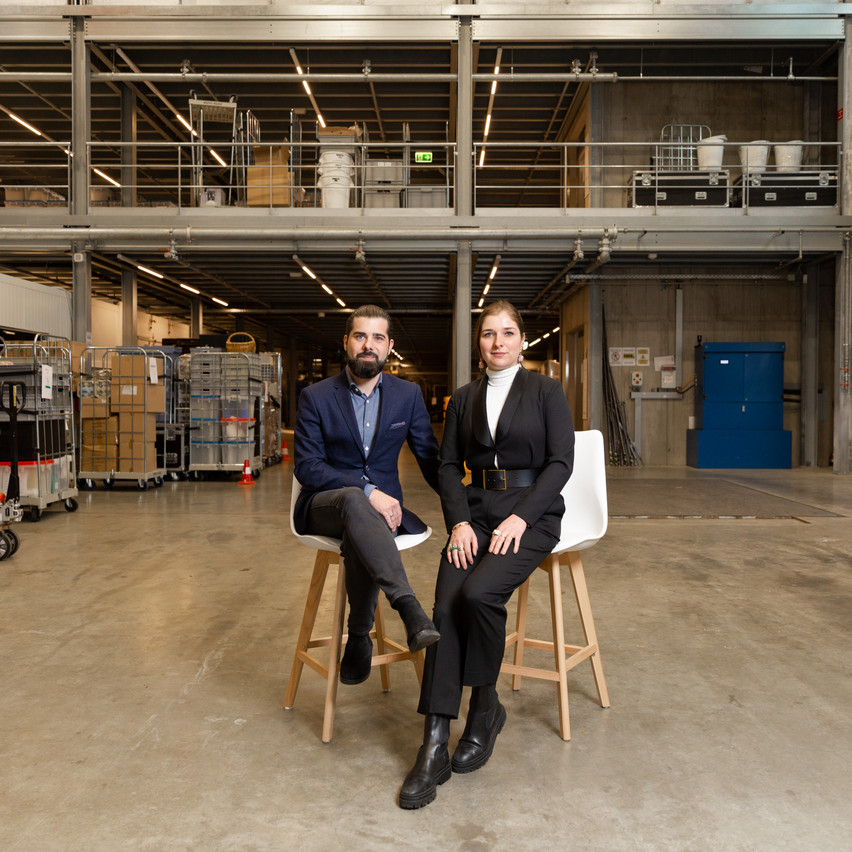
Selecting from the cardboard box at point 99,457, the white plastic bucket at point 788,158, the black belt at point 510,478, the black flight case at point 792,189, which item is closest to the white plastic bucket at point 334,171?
the cardboard box at point 99,457

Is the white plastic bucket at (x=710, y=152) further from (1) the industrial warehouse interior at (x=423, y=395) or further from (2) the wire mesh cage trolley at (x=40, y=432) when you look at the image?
(2) the wire mesh cage trolley at (x=40, y=432)

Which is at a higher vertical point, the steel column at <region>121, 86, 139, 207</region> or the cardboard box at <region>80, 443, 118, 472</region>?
the steel column at <region>121, 86, 139, 207</region>

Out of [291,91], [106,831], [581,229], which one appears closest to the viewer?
[106,831]

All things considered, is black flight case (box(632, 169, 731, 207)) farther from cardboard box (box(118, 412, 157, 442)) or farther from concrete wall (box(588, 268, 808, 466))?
cardboard box (box(118, 412, 157, 442))

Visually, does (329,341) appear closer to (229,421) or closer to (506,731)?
(229,421)

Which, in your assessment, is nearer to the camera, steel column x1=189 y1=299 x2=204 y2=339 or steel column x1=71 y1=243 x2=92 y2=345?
steel column x1=71 y1=243 x2=92 y2=345

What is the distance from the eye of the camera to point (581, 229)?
945 centimetres

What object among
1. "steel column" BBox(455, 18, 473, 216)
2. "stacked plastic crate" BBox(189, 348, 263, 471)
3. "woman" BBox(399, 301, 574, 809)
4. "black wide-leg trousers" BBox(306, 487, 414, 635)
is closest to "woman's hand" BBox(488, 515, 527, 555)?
"woman" BBox(399, 301, 574, 809)

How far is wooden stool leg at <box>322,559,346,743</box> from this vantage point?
2.29 meters

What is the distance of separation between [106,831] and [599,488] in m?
1.86

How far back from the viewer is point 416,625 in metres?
2.08

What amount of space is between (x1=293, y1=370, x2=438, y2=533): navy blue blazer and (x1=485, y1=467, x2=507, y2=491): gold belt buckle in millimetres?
211

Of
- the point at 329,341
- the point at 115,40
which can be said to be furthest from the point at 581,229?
the point at 329,341

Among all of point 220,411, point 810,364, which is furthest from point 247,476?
point 810,364
